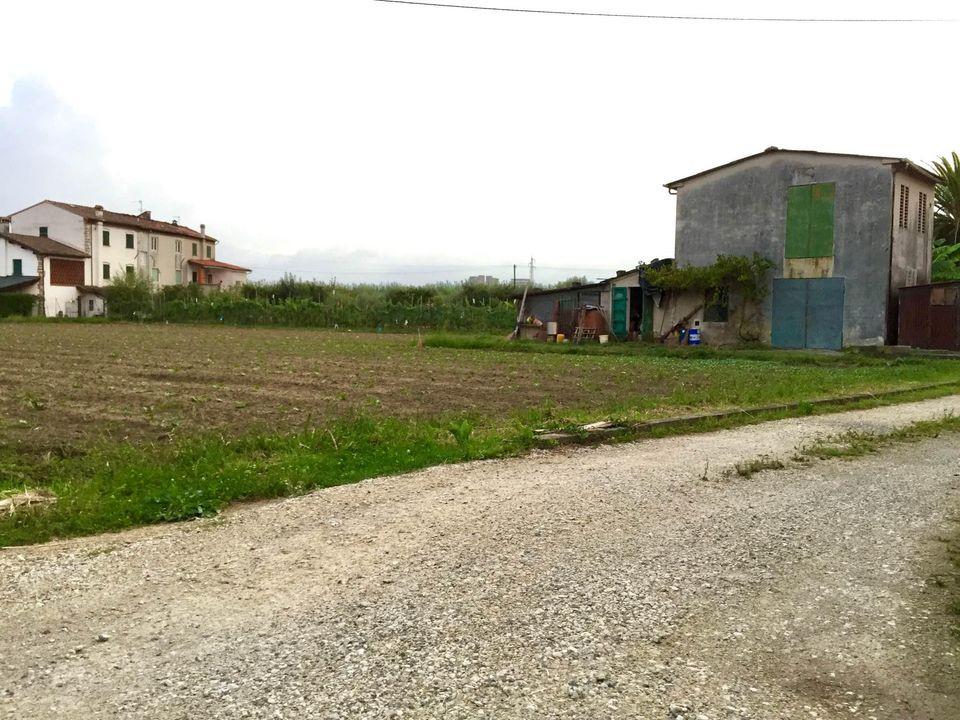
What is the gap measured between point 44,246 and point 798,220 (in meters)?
57.9

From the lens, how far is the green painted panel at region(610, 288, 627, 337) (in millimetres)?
34688

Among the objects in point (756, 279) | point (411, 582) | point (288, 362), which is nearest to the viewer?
point (411, 582)

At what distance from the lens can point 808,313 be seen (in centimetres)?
2900

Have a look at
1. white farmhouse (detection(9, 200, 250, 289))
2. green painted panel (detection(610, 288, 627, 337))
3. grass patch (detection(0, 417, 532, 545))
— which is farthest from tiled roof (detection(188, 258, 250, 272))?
grass patch (detection(0, 417, 532, 545))

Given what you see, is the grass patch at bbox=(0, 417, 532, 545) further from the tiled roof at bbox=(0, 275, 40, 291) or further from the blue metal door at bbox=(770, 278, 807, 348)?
the tiled roof at bbox=(0, 275, 40, 291)

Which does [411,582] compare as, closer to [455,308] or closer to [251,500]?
[251,500]


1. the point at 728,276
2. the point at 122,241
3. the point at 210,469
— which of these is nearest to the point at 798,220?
the point at 728,276

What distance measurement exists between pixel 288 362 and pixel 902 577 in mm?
19006

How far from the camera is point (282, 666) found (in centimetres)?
358

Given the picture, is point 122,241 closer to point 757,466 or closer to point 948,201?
point 948,201

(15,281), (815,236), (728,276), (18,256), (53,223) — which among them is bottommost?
(728,276)

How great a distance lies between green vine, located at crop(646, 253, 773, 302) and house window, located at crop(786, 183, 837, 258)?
1.16 m

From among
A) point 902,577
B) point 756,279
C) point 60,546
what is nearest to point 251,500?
point 60,546

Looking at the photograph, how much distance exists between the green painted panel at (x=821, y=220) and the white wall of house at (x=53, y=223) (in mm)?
59924
